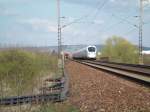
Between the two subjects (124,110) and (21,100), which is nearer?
(124,110)

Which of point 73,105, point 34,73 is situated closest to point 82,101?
point 73,105

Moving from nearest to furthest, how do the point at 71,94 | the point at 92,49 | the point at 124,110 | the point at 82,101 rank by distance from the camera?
the point at 124,110 → the point at 82,101 → the point at 71,94 → the point at 92,49

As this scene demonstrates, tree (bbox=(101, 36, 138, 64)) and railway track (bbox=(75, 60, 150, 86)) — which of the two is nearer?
railway track (bbox=(75, 60, 150, 86))

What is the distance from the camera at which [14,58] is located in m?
33.0

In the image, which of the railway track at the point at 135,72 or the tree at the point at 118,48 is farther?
the tree at the point at 118,48

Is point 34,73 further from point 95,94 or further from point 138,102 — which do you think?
point 138,102

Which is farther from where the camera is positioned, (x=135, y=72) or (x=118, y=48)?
→ (x=118, y=48)

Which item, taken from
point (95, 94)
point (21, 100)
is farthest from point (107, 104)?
point (21, 100)

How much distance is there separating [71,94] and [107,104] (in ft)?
12.2

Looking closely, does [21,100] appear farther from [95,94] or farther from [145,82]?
[145,82]

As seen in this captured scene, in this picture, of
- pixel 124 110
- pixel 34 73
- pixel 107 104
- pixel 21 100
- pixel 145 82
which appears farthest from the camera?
pixel 34 73

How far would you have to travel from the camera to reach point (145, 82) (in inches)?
741

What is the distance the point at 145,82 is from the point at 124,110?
9599 mm

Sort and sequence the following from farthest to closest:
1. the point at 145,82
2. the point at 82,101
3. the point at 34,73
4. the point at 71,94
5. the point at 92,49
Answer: the point at 92,49, the point at 34,73, the point at 145,82, the point at 71,94, the point at 82,101
